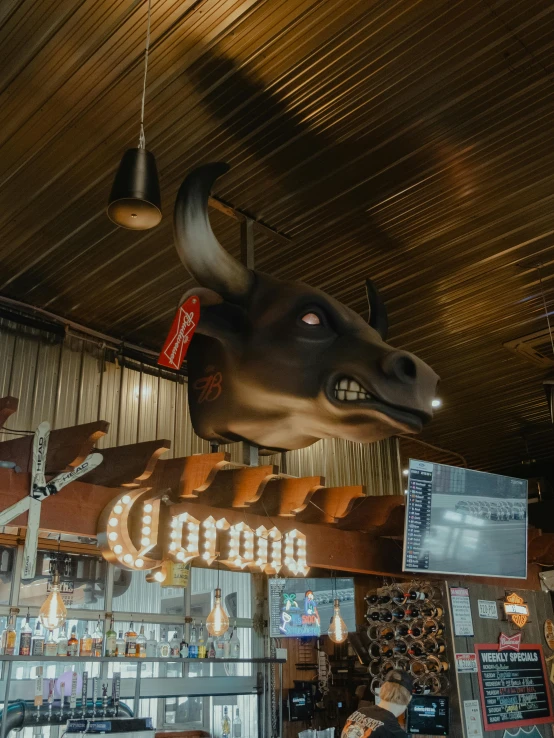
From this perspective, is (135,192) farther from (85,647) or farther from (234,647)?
(234,647)

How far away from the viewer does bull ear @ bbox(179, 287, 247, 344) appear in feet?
12.2

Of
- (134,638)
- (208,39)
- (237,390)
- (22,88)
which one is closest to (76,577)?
(134,638)

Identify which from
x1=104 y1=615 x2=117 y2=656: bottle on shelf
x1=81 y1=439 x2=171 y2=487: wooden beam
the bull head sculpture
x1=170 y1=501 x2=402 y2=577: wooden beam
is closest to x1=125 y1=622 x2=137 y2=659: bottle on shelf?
x1=104 y1=615 x2=117 y2=656: bottle on shelf

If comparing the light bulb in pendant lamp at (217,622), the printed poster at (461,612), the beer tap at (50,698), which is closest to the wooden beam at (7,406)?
the light bulb in pendant lamp at (217,622)

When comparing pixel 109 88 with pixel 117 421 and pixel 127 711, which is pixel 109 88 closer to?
pixel 117 421

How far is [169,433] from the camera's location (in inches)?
260

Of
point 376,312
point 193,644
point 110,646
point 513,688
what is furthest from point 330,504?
point 513,688

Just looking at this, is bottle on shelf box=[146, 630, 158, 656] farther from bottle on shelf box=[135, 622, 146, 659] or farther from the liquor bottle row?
bottle on shelf box=[135, 622, 146, 659]

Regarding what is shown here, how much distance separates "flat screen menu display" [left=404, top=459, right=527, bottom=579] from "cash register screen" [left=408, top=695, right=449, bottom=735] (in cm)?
134

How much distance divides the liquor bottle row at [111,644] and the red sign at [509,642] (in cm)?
286

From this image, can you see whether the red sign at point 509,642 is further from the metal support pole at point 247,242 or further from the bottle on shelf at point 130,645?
the metal support pole at point 247,242

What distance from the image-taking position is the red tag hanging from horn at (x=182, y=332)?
3379mm

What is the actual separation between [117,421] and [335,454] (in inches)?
115

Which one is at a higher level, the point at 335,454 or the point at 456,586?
the point at 335,454
